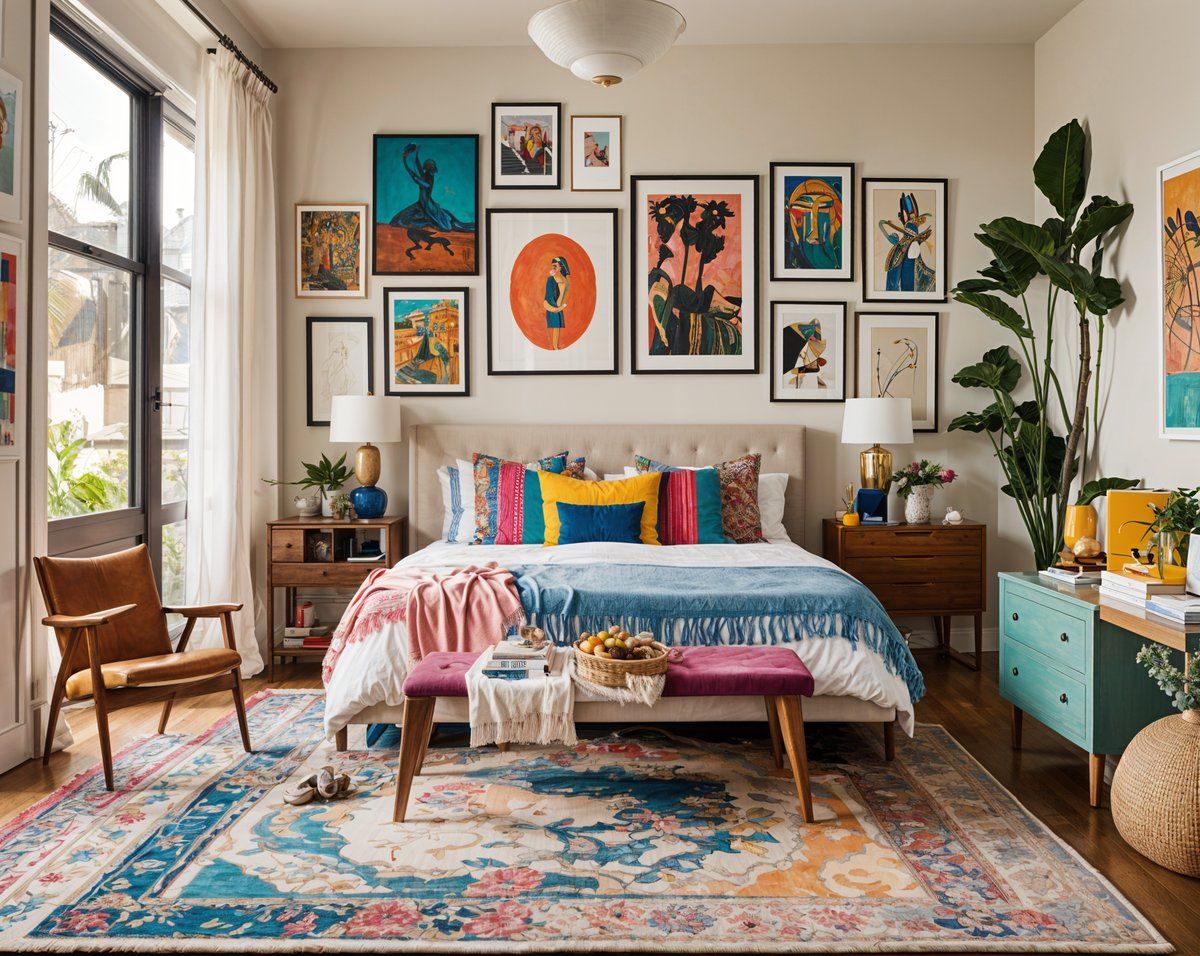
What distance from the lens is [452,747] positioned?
11.4ft

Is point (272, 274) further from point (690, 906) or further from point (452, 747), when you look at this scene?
point (690, 906)

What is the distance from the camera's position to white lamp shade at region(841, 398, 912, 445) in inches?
185

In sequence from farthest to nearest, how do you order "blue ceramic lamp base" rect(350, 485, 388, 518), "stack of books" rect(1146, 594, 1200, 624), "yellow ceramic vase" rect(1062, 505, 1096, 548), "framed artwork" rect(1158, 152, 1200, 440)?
"blue ceramic lamp base" rect(350, 485, 388, 518)
"framed artwork" rect(1158, 152, 1200, 440)
"yellow ceramic vase" rect(1062, 505, 1096, 548)
"stack of books" rect(1146, 594, 1200, 624)

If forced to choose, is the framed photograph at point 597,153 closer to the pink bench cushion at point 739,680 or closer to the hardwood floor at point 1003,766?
the hardwood floor at point 1003,766

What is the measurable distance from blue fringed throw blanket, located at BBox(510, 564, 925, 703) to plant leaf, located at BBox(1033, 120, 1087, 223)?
8.05ft

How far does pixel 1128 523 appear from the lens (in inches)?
125

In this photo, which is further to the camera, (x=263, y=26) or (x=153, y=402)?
(x=263, y=26)

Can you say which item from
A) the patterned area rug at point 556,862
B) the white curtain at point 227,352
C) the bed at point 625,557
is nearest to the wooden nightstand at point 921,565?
the bed at point 625,557

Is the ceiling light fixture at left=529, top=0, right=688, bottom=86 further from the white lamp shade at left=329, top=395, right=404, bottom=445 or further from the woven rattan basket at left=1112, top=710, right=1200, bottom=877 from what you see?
the woven rattan basket at left=1112, top=710, right=1200, bottom=877

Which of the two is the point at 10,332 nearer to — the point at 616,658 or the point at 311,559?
the point at 311,559

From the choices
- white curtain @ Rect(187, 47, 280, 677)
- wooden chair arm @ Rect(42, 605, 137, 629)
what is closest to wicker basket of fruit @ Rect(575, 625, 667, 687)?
wooden chair arm @ Rect(42, 605, 137, 629)

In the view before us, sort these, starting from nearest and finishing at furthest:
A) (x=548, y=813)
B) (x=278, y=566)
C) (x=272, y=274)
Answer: (x=548, y=813)
(x=278, y=566)
(x=272, y=274)

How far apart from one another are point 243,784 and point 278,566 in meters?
1.75

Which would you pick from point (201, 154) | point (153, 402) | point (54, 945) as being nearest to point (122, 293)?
point (153, 402)
